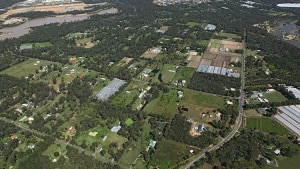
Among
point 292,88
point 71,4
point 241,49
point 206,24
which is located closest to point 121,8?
point 71,4

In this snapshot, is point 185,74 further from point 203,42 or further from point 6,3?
point 6,3

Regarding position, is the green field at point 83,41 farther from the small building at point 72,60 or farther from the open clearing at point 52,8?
the open clearing at point 52,8

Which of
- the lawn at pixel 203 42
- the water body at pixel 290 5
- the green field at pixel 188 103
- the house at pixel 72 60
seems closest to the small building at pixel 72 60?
the house at pixel 72 60

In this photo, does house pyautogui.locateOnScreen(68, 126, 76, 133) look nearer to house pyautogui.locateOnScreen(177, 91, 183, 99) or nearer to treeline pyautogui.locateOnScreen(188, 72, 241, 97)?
house pyautogui.locateOnScreen(177, 91, 183, 99)

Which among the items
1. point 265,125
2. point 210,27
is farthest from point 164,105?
point 210,27

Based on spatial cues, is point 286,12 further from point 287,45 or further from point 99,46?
point 99,46
